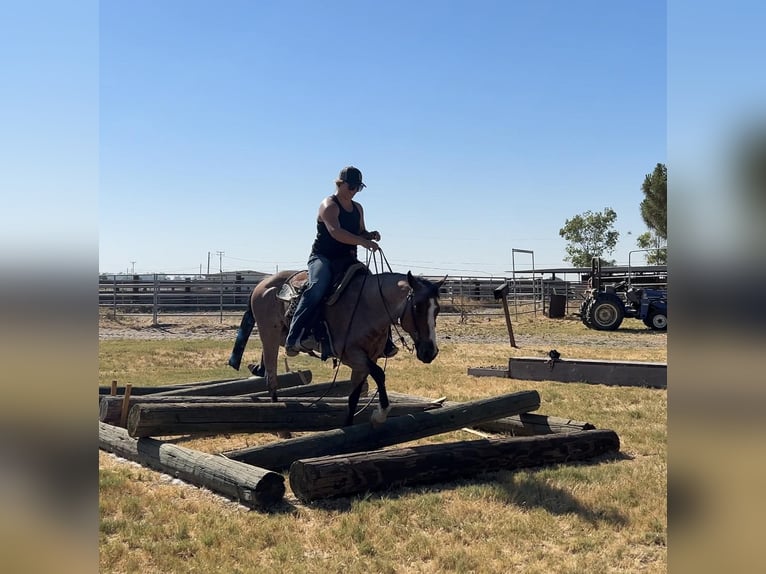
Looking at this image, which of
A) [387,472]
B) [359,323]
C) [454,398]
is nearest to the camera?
[387,472]

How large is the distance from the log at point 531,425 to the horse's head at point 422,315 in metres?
1.66

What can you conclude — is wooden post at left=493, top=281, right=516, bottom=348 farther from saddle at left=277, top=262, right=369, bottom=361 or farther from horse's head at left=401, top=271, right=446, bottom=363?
horse's head at left=401, top=271, right=446, bottom=363

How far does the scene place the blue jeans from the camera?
6766 mm

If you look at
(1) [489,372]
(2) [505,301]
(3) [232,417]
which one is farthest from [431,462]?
(2) [505,301]

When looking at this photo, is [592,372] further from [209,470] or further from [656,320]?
[656,320]

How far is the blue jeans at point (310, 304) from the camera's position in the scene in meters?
6.77

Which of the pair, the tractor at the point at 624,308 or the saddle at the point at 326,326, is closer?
the saddle at the point at 326,326

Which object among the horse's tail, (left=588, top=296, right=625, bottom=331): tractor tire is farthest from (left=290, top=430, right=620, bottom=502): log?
(left=588, top=296, right=625, bottom=331): tractor tire

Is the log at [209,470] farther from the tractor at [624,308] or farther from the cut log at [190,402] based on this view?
the tractor at [624,308]

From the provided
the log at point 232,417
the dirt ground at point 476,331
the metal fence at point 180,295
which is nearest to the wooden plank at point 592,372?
the log at point 232,417
